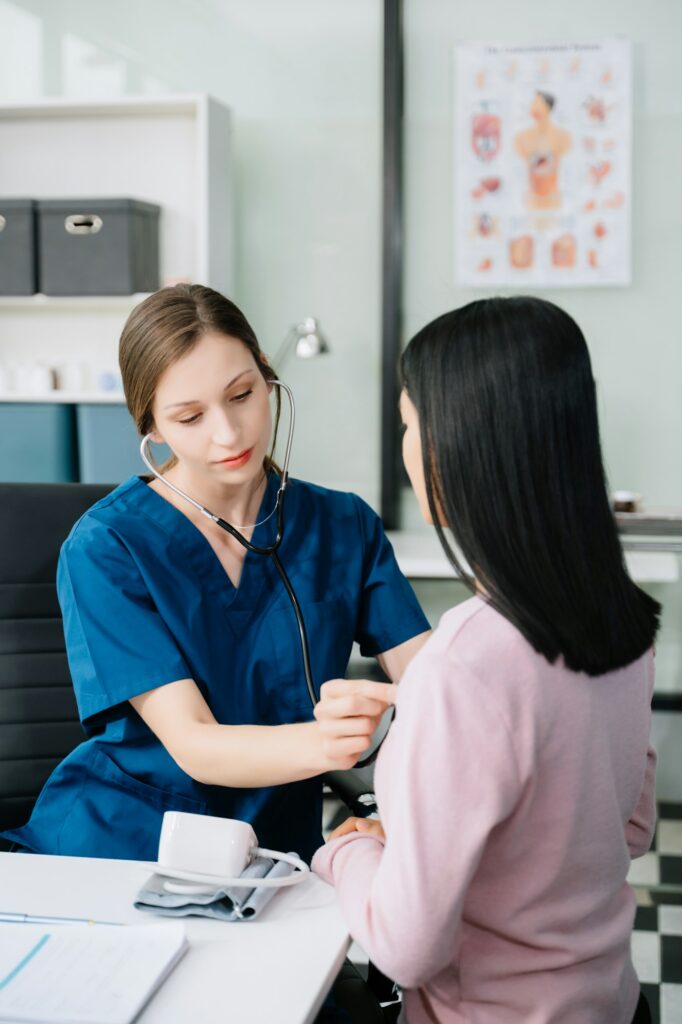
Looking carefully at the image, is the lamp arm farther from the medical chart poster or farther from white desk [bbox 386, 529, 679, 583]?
white desk [bbox 386, 529, 679, 583]

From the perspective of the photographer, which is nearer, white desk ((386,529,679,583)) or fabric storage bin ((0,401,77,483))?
white desk ((386,529,679,583))

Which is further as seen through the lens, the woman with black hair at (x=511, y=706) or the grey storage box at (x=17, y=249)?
the grey storage box at (x=17, y=249)

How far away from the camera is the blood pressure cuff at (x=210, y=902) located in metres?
0.87

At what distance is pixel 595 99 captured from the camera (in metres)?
2.78

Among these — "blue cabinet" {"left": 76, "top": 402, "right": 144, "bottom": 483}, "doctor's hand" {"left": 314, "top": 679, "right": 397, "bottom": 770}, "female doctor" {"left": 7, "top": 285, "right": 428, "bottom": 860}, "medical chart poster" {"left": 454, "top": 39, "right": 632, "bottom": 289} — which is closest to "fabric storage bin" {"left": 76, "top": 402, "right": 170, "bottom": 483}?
"blue cabinet" {"left": 76, "top": 402, "right": 144, "bottom": 483}

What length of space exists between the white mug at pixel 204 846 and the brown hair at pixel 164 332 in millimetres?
A: 492

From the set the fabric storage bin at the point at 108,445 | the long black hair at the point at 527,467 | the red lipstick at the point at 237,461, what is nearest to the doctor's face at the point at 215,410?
the red lipstick at the point at 237,461

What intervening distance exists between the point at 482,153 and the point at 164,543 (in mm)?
1992

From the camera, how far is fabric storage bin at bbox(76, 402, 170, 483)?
276 centimetres

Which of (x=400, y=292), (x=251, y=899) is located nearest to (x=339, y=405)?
(x=400, y=292)

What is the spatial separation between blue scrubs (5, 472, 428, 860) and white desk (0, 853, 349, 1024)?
173 mm

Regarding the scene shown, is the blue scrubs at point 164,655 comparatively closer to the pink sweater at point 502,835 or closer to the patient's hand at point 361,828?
the patient's hand at point 361,828

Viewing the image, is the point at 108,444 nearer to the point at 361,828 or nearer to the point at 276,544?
the point at 276,544

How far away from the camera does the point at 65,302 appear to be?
2.88 m
